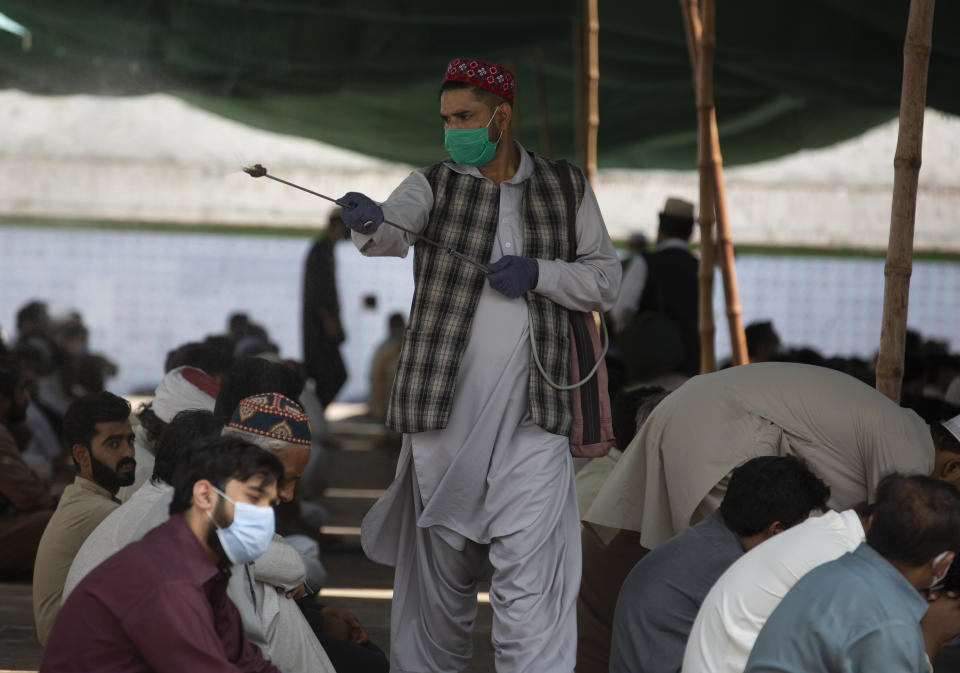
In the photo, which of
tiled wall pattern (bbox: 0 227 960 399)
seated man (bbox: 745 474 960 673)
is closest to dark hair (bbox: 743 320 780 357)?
seated man (bbox: 745 474 960 673)

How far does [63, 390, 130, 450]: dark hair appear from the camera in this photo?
3.62 metres

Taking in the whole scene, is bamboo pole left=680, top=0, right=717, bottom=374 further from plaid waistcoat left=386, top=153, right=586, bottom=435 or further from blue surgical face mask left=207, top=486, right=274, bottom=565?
blue surgical face mask left=207, top=486, right=274, bottom=565

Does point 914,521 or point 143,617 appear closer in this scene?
point 143,617

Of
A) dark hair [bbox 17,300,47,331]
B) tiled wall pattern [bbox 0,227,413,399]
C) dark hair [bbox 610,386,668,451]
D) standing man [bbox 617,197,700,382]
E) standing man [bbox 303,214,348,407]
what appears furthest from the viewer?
tiled wall pattern [bbox 0,227,413,399]

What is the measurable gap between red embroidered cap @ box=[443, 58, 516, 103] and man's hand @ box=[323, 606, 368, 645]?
1.51 metres

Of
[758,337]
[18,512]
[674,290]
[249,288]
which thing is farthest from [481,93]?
[249,288]

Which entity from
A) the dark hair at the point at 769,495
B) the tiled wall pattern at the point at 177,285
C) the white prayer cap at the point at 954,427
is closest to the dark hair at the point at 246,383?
the dark hair at the point at 769,495

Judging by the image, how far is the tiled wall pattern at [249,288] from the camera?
13.2 metres

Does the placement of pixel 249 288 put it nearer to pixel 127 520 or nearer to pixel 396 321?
pixel 396 321

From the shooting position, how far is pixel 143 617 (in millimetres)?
2121

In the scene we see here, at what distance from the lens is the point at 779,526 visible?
9.16ft

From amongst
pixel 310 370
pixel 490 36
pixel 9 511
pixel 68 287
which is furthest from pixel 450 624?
pixel 68 287

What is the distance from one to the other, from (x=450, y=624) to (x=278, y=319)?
11.4 meters

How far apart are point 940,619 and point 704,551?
0.55 metres
